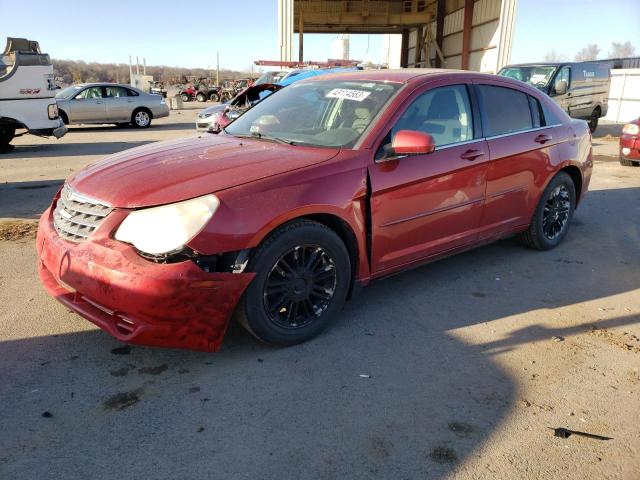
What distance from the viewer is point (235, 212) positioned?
2.80m

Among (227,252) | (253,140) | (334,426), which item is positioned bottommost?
(334,426)

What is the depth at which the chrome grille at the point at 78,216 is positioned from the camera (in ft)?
9.66

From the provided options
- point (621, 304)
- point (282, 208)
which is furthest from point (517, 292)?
point (282, 208)

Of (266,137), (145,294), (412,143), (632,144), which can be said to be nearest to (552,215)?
(412,143)

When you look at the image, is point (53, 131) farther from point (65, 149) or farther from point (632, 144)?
point (632, 144)

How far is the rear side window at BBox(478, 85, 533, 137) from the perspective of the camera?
424 cm

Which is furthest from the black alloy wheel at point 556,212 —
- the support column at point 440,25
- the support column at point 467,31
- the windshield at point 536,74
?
the support column at point 440,25

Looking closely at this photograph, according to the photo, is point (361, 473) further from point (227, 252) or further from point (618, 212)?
point (618, 212)

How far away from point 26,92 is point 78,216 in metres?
9.79

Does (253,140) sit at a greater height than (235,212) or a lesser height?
greater

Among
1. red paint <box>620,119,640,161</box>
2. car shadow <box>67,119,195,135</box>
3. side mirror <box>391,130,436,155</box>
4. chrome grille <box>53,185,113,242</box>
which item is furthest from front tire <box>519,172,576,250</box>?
car shadow <box>67,119,195,135</box>

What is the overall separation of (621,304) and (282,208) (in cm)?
285

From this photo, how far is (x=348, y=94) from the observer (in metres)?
3.91

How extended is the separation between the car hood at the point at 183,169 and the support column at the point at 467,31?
20.8 m
